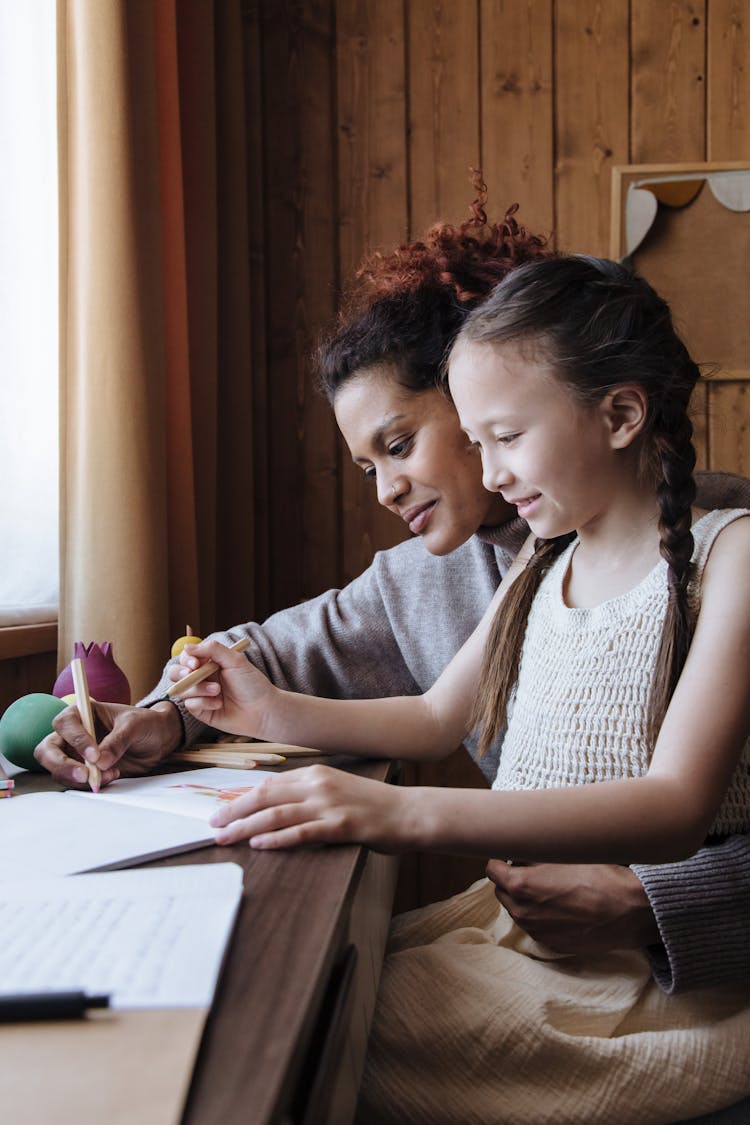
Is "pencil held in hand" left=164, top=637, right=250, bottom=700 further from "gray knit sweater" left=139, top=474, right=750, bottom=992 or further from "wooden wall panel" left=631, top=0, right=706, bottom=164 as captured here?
"wooden wall panel" left=631, top=0, right=706, bottom=164

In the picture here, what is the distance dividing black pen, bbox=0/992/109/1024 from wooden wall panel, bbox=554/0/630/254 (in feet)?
7.51

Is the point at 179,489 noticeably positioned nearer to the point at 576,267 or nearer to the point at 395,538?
the point at 395,538

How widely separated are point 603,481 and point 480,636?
25cm

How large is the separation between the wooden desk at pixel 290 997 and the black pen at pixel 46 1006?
0.04 metres

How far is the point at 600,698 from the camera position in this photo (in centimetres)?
95

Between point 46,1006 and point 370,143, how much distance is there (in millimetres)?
2396

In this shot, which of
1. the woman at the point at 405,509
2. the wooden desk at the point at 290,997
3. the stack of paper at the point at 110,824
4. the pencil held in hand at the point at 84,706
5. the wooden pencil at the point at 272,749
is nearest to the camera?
the wooden desk at the point at 290,997

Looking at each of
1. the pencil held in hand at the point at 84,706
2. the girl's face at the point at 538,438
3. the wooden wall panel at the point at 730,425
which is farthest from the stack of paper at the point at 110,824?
the wooden wall panel at the point at 730,425

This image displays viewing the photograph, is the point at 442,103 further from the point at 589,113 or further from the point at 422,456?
the point at 422,456

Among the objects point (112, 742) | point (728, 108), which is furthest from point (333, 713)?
point (728, 108)

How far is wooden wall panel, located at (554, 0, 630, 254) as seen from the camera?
2.44 metres

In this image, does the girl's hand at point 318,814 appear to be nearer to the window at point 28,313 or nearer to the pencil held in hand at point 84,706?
the pencil held in hand at point 84,706

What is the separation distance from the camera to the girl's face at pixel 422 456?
4.29 ft

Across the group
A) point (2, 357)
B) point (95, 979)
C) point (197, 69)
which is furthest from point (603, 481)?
point (197, 69)
